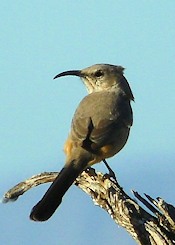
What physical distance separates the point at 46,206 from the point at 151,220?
1303 millimetres

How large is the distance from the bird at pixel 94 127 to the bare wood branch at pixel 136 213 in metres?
0.37

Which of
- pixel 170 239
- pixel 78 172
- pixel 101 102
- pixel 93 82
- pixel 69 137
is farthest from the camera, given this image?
pixel 93 82

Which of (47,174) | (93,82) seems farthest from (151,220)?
(93,82)

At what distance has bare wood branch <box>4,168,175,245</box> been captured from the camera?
7.26 meters

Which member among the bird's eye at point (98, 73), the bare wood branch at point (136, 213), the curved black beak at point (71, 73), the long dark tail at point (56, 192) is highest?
the curved black beak at point (71, 73)

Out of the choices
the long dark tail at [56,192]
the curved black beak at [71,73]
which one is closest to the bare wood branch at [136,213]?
the long dark tail at [56,192]

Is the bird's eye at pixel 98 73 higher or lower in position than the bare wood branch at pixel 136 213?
higher

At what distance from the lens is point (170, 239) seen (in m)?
7.20

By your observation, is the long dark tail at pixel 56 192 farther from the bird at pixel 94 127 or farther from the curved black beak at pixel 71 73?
the curved black beak at pixel 71 73

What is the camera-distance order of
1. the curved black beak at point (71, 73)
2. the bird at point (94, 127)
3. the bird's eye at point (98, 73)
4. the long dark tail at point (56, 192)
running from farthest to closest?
the bird's eye at point (98, 73) → the curved black beak at point (71, 73) → the bird at point (94, 127) → the long dark tail at point (56, 192)

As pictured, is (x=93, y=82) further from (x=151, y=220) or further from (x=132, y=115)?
(x=151, y=220)

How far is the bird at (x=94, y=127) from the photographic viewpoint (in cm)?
844

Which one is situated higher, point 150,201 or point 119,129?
point 119,129

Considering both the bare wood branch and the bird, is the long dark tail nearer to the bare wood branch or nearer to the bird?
the bird
